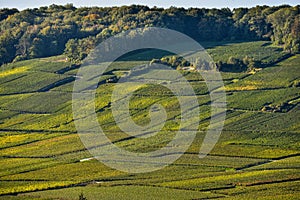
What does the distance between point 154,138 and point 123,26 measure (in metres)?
53.8

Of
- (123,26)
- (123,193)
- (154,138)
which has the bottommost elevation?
(123,193)

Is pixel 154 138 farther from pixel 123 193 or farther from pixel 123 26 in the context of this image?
pixel 123 26

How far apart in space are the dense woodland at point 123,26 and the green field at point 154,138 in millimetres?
5635

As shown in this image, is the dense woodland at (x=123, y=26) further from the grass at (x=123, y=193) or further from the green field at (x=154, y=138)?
the grass at (x=123, y=193)

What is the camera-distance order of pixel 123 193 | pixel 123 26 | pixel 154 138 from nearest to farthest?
1. pixel 123 193
2. pixel 154 138
3. pixel 123 26

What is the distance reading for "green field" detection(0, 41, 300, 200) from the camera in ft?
206

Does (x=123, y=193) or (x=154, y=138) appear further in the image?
(x=154, y=138)

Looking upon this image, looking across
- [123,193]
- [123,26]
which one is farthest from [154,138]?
[123,26]

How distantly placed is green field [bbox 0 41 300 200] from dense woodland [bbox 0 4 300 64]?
5.64 metres

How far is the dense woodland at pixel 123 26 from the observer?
12596cm

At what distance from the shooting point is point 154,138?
80562 mm

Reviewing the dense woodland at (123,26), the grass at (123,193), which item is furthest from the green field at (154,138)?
the dense woodland at (123,26)

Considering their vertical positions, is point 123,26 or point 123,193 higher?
point 123,26

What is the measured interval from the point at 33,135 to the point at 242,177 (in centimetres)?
3140
